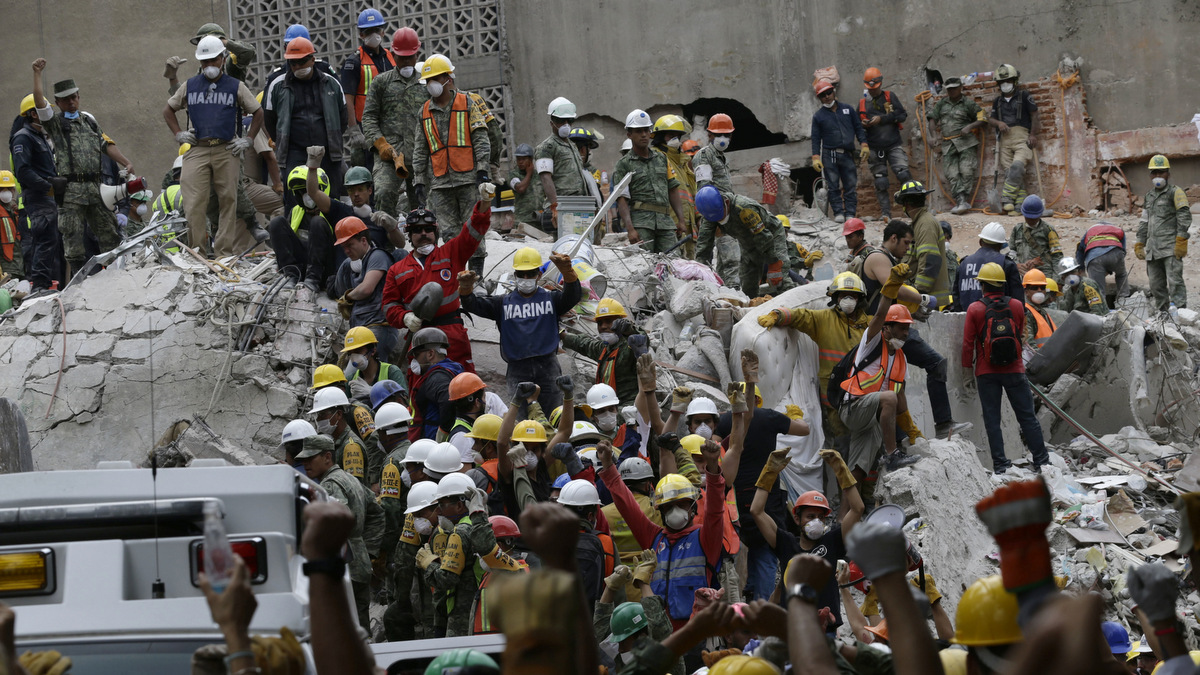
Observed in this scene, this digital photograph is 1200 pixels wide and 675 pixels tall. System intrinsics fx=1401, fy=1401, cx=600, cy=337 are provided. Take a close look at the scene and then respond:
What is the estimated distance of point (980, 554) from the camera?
10.8 meters

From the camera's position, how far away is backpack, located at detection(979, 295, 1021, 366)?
11695 mm

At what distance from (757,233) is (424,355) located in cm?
432

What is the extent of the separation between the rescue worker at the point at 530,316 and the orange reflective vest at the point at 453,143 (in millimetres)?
2242

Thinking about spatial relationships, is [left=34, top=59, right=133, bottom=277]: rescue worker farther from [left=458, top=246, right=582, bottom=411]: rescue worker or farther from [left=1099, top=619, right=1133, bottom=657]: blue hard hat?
[left=1099, top=619, right=1133, bottom=657]: blue hard hat

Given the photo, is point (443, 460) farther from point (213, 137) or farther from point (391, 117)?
point (391, 117)

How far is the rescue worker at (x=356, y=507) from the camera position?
8016mm

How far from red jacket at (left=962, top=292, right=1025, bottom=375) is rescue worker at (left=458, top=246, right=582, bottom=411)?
143 inches

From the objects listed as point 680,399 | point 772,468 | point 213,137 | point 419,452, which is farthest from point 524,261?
point 213,137

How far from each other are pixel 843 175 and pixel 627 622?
12897mm

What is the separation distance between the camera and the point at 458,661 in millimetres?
3830

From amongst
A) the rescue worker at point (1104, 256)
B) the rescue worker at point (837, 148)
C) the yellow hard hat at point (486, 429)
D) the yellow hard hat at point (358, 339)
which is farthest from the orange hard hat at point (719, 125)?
the yellow hard hat at point (486, 429)

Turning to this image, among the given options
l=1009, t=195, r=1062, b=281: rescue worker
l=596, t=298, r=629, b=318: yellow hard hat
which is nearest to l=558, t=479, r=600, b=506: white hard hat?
l=596, t=298, r=629, b=318: yellow hard hat

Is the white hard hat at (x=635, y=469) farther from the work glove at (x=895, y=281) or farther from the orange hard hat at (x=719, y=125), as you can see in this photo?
the orange hard hat at (x=719, y=125)

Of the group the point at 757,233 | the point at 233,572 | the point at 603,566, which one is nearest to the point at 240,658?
the point at 233,572
